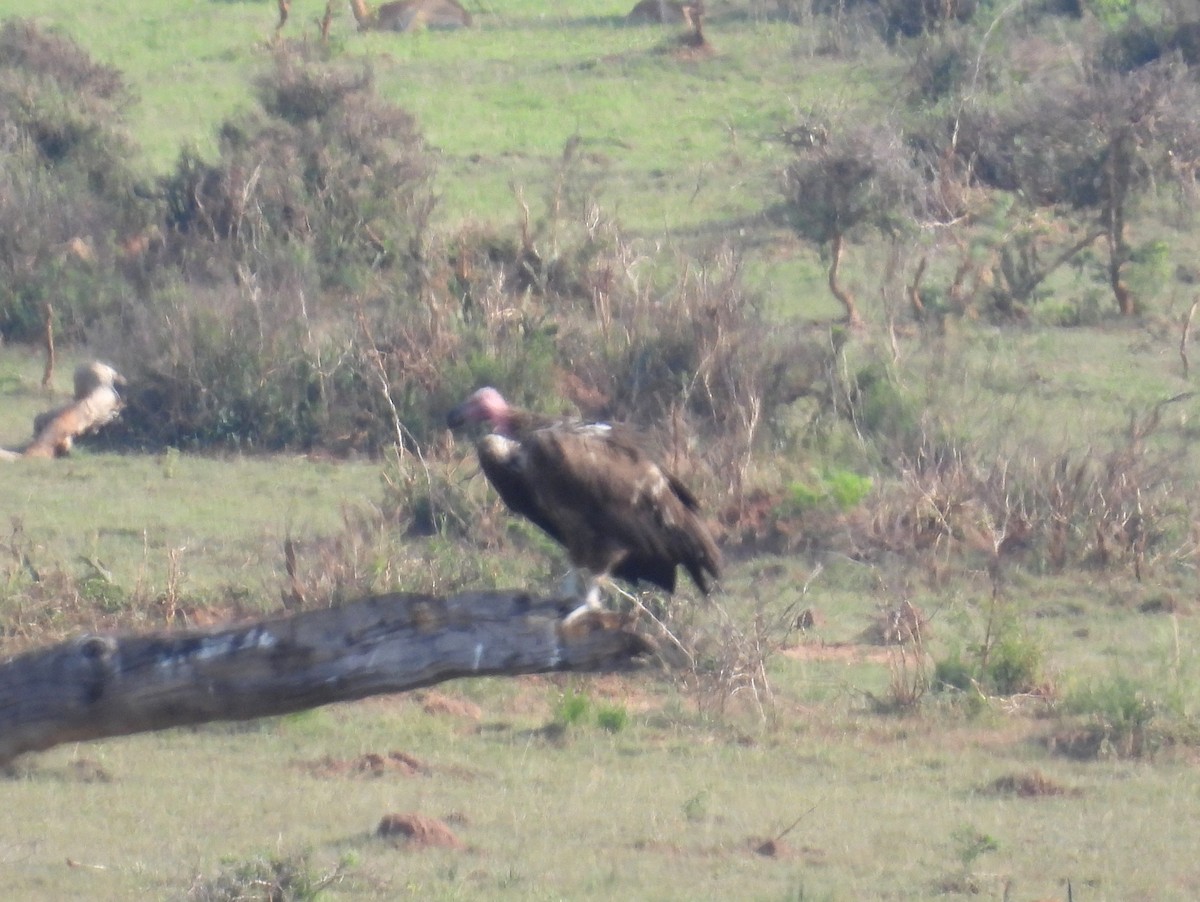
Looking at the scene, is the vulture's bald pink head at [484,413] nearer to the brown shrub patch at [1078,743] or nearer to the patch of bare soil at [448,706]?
the patch of bare soil at [448,706]

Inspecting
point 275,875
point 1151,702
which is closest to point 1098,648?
point 1151,702

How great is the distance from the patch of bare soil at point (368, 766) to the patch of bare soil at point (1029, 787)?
2.73 metres

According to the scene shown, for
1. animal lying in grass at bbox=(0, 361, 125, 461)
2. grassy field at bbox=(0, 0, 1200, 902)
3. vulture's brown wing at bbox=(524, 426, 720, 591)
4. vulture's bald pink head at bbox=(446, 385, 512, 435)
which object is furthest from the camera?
animal lying in grass at bbox=(0, 361, 125, 461)

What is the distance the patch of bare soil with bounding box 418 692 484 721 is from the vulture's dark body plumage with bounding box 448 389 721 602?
340cm

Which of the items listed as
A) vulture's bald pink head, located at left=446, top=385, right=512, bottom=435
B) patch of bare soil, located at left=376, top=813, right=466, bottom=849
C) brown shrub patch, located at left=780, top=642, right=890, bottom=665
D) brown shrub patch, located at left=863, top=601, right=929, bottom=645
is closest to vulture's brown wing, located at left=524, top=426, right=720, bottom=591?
vulture's bald pink head, located at left=446, top=385, right=512, bottom=435

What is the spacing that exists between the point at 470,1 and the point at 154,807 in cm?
2730

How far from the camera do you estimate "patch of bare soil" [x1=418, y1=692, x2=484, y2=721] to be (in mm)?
9906

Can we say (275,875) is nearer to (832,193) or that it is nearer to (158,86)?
(832,193)

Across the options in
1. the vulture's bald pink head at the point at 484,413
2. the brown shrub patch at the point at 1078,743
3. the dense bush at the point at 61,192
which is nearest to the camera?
the vulture's bald pink head at the point at 484,413

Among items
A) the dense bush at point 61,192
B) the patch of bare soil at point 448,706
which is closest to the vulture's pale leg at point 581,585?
the patch of bare soil at point 448,706

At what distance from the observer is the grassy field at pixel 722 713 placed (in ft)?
23.7

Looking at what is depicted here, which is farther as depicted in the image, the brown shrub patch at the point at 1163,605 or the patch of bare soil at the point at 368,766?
the brown shrub patch at the point at 1163,605

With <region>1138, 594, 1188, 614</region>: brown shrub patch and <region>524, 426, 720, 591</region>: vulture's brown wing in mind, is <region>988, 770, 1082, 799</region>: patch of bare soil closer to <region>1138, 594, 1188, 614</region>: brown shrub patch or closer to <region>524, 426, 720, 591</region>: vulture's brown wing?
<region>524, 426, 720, 591</region>: vulture's brown wing

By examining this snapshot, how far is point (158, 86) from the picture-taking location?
2656 cm
